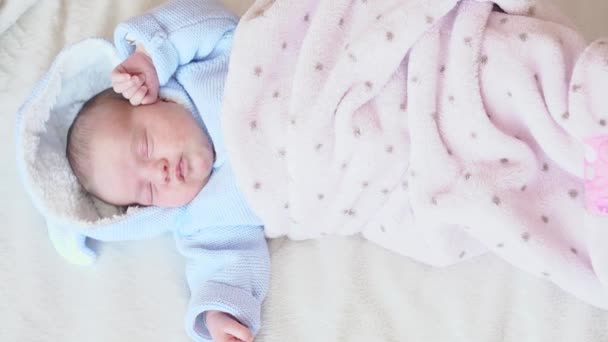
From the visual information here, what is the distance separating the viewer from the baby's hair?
3.79 ft

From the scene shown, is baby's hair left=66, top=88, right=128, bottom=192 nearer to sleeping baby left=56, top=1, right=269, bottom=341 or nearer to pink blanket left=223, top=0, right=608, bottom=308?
sleeping baby left=56, top=1, right=269, bottom=341

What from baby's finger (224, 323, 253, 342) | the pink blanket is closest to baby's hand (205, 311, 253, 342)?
baby's finger (224, 323, 253, 342)

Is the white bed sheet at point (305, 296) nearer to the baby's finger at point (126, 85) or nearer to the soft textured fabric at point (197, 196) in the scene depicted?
the soft textured fabric at point (197, 196)

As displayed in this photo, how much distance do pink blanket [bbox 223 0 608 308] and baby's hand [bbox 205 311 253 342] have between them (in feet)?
0.51

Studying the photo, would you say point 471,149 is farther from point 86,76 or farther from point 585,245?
point 86,76

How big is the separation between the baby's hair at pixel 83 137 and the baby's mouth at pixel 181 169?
0.12 metres

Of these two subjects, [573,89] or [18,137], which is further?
[18,137]

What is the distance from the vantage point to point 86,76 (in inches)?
49.1

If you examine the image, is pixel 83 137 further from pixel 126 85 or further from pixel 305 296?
pixel 305 296

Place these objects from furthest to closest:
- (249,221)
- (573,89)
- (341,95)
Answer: (249,221)
(341,95)
(573,89)

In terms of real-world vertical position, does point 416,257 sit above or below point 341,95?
below

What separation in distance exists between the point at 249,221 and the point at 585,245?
0.45 m

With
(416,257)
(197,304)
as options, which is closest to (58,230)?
(197,304)

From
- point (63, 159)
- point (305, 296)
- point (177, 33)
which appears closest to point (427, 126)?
point (305, 296)
